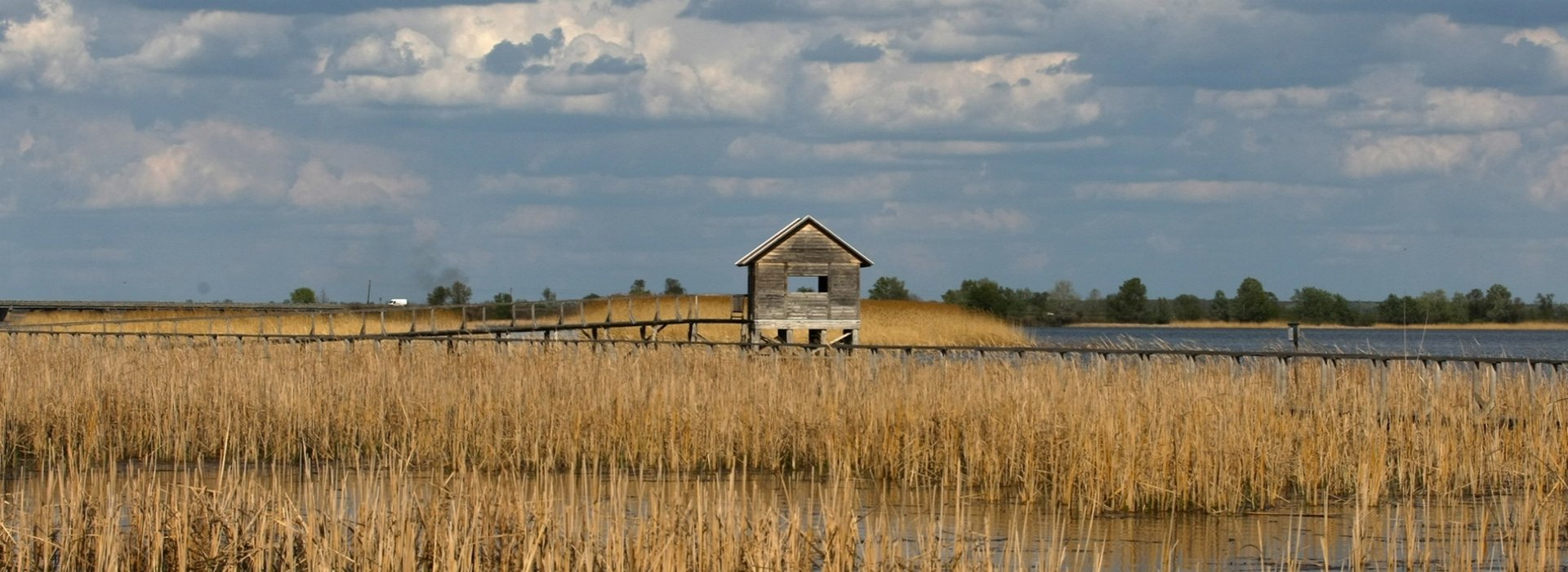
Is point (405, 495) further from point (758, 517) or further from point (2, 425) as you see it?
point (2, 425)

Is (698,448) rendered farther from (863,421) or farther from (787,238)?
(787,238)

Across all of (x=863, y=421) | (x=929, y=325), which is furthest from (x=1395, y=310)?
(x=863, y=421)

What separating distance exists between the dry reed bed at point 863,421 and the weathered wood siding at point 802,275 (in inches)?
948

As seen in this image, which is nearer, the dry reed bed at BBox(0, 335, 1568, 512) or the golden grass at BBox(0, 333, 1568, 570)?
the golden grass at BBox(0, 333, 1568, 570)

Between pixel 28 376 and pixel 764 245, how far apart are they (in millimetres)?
26759

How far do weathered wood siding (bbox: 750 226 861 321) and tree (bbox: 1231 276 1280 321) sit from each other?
69.6m

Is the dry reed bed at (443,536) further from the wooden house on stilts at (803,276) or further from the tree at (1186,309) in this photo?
the tree at (1186,309)

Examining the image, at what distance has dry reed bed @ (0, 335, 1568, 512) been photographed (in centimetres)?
1203

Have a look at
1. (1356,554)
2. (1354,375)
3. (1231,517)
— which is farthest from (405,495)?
(1354,375)

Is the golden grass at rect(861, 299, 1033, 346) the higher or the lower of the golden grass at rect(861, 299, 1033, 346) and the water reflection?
the higher

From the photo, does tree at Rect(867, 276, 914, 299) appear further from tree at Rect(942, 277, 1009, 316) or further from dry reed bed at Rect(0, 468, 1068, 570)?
dry reed bed at Rect(0, 468, 1068, 570)

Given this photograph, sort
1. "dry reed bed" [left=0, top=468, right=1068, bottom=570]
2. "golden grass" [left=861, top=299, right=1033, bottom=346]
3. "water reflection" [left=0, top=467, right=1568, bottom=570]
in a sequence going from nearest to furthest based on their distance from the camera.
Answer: "dry reed bed" [left=0, top=468, right=1068, bottom=570] → "water reflection" [left=0, top=467, right=1568, bottom=570] → "golden grass" [left=861, top=299, right=1033, bottom=346]

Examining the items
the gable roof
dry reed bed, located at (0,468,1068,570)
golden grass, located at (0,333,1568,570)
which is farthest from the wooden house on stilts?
dry reed bed, located at (0,468,1068,570)

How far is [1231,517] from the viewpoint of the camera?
1141 centimetres
